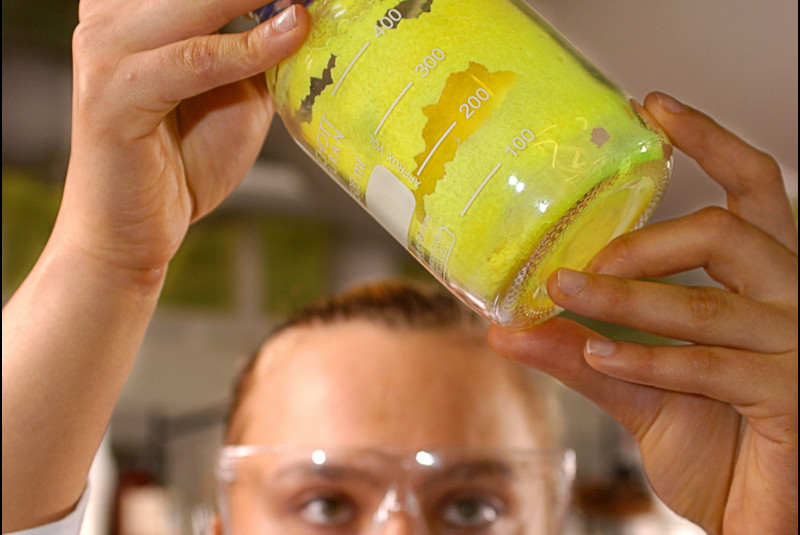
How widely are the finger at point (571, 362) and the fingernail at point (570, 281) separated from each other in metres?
0.12

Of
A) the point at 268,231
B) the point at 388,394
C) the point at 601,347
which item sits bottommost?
the point at 268,231

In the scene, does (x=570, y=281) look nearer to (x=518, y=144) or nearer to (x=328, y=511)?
(x=518, y=144)

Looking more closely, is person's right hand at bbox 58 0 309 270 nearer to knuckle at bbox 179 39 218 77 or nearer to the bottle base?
knuckle at bbox 179 39 218 77

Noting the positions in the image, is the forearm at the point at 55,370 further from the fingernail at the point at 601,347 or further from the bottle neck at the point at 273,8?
the fingernail at the point at 601,347

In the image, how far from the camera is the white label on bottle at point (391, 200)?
449 millimetres

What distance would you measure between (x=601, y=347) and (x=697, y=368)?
75 millimetres

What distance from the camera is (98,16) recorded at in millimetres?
506

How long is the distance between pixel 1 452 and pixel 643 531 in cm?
319

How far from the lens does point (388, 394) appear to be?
102 cm

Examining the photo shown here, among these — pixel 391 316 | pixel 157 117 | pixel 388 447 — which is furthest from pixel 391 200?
pixel 391 316

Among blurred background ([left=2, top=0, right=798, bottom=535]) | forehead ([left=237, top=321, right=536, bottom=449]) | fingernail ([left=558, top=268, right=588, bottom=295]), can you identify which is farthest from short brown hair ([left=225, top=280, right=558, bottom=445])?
fingernail ([left=558, top=268, right=588, bottom=295])

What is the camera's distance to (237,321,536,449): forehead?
3.32 ft

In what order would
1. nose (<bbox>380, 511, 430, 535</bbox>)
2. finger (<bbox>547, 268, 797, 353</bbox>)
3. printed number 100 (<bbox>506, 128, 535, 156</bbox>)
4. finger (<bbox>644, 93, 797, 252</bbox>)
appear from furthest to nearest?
1. nose (<bbox>380, 511, 430, 535</bbox>)
2. finger (<bbox>644, 93, 797, 252</bbox>)
3. finger (<bbox>547, 268, 797, 353</bbox>)
4. printed number 100 (<bbox>506, 128, 535, 156</bbox>)

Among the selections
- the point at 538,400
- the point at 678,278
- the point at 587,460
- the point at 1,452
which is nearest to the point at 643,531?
the point at 587,460
